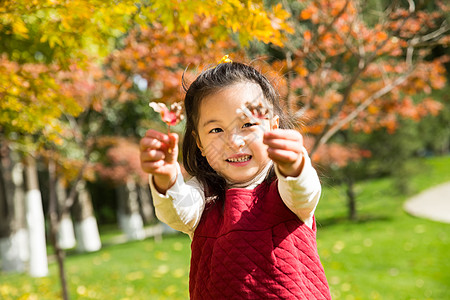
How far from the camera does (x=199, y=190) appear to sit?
4.89 feet

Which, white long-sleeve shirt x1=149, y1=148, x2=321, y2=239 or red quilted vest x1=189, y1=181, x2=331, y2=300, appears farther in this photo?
red quilted vest x1=189, y1=181, x2=331, y2=300

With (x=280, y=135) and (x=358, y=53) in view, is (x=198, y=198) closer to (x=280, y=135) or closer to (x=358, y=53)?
(x=280, y=135)

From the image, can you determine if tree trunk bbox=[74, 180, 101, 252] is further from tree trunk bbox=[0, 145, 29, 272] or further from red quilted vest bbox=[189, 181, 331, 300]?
red quilted vest bbox=[189, 181, 331, 300]

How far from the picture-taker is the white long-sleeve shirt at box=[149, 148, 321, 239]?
1.16 meters

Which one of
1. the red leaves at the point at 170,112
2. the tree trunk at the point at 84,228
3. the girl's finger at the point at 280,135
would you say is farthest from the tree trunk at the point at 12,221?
the girl's finger at the point at 280,135

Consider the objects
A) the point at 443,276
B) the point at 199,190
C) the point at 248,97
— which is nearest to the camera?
the point at 248,97

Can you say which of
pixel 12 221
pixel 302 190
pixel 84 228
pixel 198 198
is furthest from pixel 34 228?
pixel 302 190

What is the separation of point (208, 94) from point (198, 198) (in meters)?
0.35

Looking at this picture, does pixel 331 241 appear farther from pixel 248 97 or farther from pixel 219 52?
pixel 248 97

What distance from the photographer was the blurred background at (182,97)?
248 centimetres

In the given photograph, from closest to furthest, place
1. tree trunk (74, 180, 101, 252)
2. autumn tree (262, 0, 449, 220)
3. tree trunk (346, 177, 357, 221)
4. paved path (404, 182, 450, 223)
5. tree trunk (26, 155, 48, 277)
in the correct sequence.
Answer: autumn tree (262, 0, 449, 220), tree trunk (26, 155, 48, 277), tree trunk (346, 177, 357, 221), paved path (404, 182, 450, 223), tree trunk (74, 180, 101, 252)

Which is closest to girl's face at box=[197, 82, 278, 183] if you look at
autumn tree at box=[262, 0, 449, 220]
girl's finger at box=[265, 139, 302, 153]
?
girl's finger at box=[265, 139, 302, 153]

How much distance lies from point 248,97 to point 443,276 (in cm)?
669

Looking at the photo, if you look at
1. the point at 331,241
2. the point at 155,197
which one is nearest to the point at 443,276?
the point at 331,241
